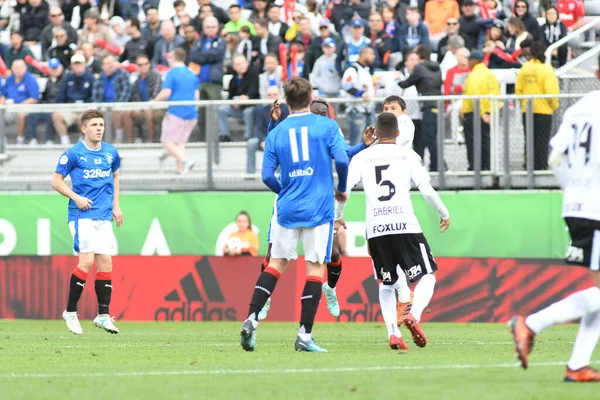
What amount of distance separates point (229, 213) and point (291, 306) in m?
2.27

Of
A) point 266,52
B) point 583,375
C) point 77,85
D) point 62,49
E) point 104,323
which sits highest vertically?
point 62,49

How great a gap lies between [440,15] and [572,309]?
16553mm

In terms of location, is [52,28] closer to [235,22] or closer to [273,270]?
[235,22]

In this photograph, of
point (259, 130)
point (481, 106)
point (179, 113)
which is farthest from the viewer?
point (179, 113)

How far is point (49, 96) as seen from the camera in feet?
77.3

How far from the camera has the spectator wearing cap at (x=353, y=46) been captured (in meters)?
22.2

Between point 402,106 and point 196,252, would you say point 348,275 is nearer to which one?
point 196,252

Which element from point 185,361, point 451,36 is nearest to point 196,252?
point 451,36

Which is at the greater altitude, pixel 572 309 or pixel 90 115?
pixel 90 115

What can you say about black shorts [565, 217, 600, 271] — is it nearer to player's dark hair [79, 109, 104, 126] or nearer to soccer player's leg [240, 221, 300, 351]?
soccer player's leg [240, 221, 300, 351]

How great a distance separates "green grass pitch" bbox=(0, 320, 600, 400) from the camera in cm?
829

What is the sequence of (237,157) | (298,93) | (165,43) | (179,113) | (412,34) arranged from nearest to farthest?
(298,93), (237,157), (179,113), (412,34), (165,43)

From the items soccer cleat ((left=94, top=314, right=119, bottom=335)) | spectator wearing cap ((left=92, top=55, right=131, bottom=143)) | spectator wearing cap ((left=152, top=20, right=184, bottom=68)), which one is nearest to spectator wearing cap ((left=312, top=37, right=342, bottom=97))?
spectator wearing cap ((left=92, top=55, right=131, bottom=143))

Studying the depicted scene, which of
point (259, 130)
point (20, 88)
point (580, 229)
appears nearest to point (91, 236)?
point (259, 130)
